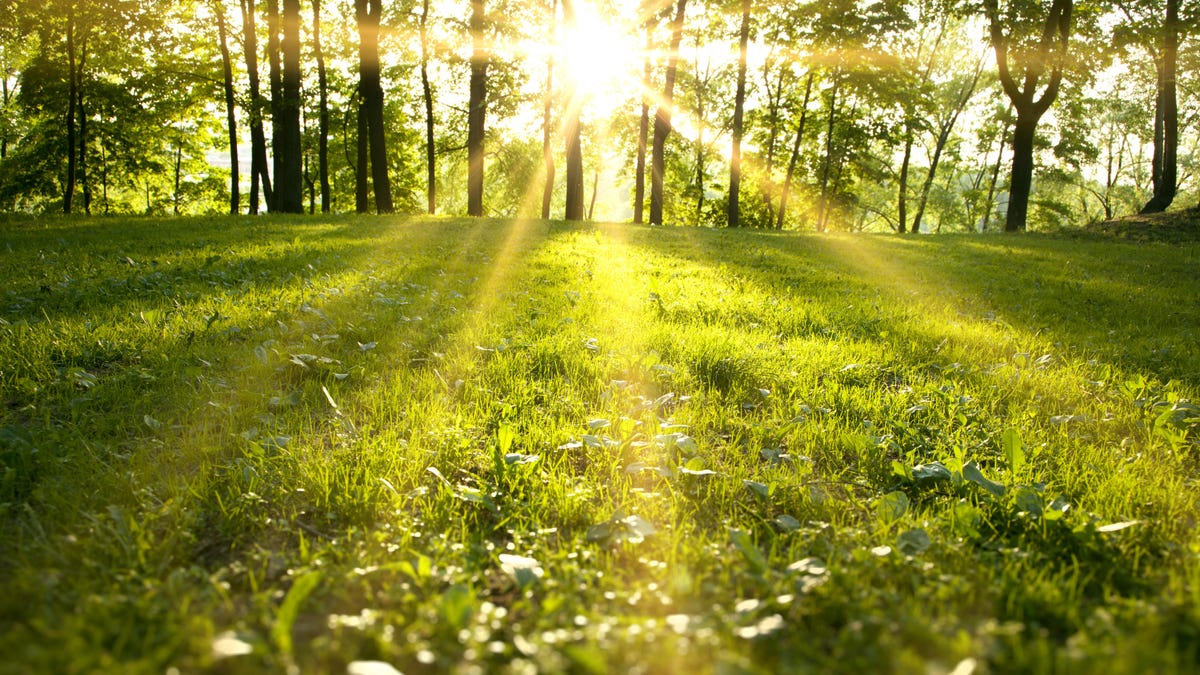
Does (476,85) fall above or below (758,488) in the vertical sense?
above

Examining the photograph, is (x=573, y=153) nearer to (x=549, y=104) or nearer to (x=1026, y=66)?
(x=549, y=104)

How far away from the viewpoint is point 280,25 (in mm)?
19469

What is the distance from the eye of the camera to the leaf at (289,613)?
1.24 metres

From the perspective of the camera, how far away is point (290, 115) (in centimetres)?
1552

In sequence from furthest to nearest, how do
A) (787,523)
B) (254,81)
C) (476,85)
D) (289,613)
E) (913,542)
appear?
(254,81)
(476,85)
(787,523)
(913,542)
(289,613)

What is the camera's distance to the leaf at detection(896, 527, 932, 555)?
5.69ft

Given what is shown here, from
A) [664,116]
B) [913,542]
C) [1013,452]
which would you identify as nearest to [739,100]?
[664,116]

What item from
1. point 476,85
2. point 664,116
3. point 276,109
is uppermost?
point 664,116

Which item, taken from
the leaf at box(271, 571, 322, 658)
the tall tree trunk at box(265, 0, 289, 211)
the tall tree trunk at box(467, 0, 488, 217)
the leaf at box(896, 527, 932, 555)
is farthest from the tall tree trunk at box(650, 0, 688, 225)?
the leaf at box(271, 571, 322, 658)

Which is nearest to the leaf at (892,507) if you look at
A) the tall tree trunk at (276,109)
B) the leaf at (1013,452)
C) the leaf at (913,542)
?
the leaf at (913,542)

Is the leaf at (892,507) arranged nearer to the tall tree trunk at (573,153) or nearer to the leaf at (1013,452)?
the leaf at (1013,452)

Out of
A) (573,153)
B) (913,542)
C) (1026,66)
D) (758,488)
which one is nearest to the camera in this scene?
(913,542)

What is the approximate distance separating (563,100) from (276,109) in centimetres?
1254

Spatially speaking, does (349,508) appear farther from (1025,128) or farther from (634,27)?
(634,27)
